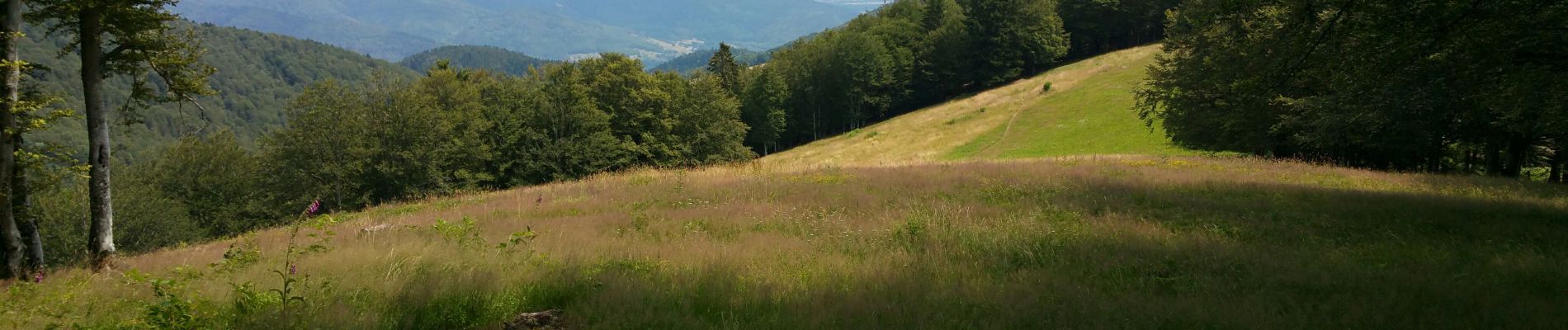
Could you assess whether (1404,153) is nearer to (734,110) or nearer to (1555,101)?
(1555,101)

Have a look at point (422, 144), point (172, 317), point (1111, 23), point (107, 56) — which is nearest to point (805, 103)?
point (1111, 23)

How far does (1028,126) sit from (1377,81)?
1385 inches

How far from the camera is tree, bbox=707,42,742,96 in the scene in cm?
8731

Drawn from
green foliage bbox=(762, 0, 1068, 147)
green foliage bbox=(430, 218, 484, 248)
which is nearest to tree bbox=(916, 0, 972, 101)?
green foliage bbox=(762, 0, 1068, 147)

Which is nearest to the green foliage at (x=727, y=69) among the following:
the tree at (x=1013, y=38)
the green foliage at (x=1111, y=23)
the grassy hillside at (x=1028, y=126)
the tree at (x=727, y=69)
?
the tree at (x=727, y=69)

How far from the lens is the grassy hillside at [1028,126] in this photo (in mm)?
41094

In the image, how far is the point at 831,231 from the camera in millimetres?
9883

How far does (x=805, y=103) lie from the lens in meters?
82.0

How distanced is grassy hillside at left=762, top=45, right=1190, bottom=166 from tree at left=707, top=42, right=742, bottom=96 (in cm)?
2622

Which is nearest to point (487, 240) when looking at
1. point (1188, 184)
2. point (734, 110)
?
point (1188, 184)

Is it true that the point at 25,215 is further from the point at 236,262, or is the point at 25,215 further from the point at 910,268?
the point at 910,268

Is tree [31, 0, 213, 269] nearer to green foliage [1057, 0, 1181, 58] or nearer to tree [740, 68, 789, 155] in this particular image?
tree [740, 68, 789, 155]

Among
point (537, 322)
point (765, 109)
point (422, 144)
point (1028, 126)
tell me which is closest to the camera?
point (537, 322)

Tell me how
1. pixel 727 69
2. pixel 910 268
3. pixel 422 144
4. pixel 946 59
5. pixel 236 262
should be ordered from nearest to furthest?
pixel 910 268
pixel 236 262
pixel 422 144
pixel 946 59
pixel 727 69
